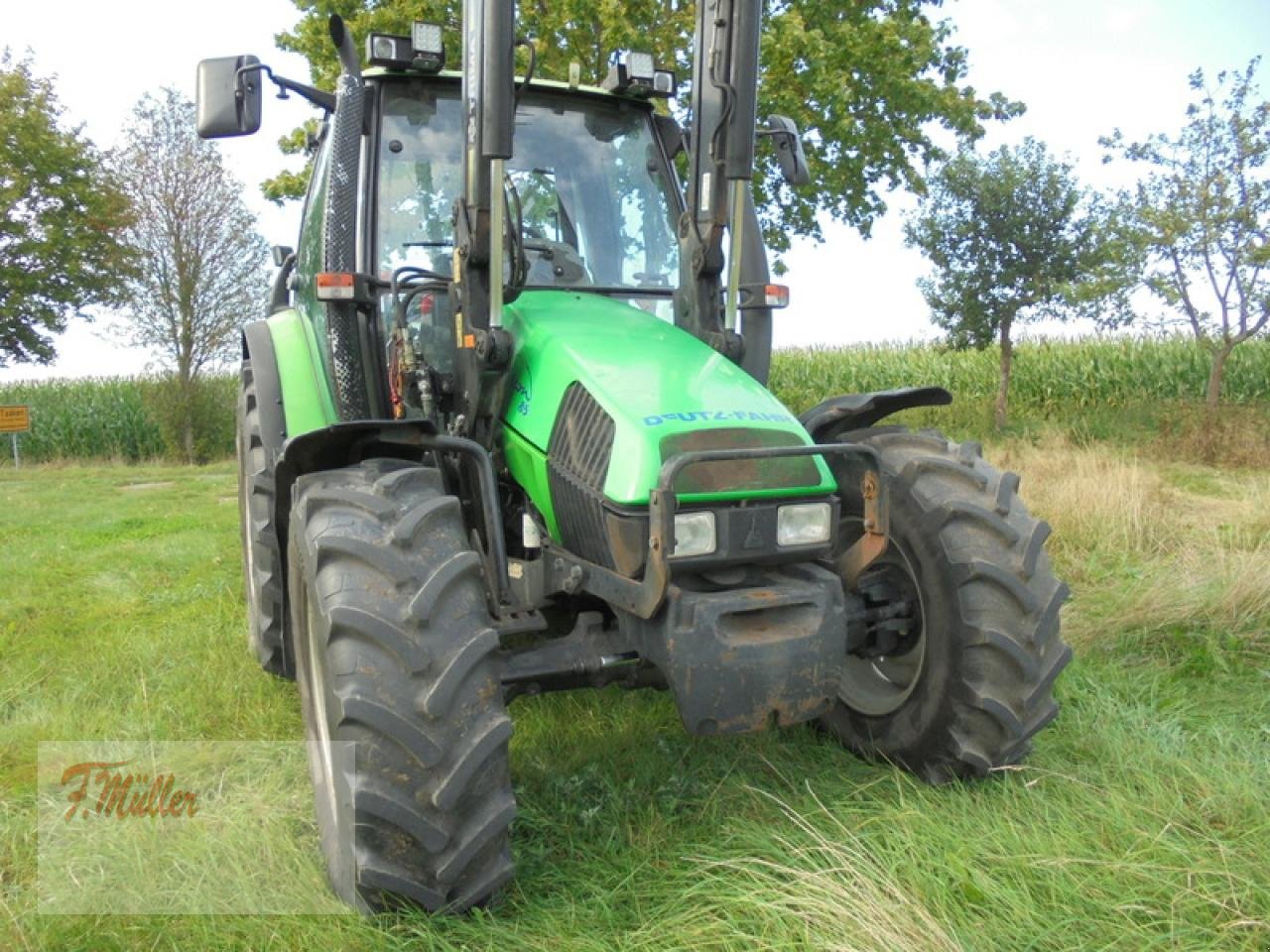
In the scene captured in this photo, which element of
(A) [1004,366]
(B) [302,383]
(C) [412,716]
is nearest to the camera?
(C) [412,716]

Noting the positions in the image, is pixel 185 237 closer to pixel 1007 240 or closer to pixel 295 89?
pixel 1007 240

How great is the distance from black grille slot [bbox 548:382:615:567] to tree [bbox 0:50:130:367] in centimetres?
2042

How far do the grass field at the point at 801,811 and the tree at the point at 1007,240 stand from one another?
33.8ft

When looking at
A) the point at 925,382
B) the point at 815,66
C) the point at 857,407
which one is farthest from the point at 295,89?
the point at 925,382

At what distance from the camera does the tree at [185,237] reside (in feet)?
65.7

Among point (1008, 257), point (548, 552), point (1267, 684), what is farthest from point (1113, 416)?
point (548, 552)

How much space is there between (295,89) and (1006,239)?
12.9 meters

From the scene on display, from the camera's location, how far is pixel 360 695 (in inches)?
94.7

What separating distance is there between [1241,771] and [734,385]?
190cm

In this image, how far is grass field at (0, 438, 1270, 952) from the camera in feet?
8.07

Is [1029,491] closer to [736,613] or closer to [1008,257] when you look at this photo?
[736,613]

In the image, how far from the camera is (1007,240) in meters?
14.9

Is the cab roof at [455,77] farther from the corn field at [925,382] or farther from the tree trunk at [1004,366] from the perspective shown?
the tree trunk at [1004,366]

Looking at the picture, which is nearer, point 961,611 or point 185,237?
point 961,611
